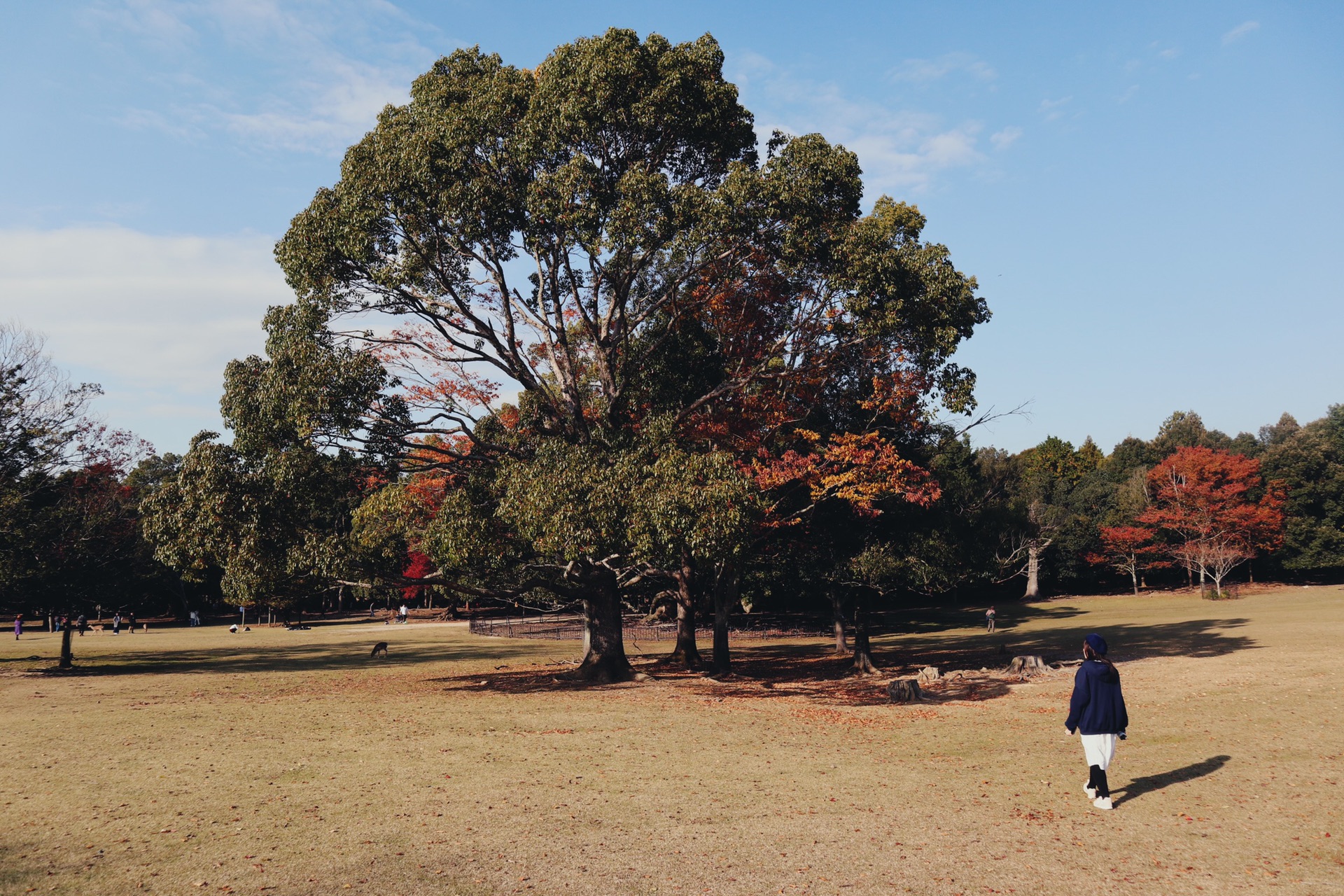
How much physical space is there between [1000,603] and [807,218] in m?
48.9

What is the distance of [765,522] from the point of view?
78.5ft

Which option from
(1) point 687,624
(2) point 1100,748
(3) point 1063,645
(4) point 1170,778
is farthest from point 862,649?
(2) point 1100,748

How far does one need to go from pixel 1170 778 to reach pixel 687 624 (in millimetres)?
18206

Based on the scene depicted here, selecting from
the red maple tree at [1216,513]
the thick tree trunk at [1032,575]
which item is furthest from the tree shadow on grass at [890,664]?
the thick tree trunk at [1032,575]

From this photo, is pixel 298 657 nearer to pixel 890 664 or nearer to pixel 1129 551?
pixel 890 664

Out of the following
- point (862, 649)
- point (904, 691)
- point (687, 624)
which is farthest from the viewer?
point (687, 624)

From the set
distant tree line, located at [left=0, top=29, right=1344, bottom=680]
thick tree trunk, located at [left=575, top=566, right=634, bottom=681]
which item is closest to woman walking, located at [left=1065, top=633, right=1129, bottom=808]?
distant tree line, located at [left=0, top=29, right=1344, bottom=680]

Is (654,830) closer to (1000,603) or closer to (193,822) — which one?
(193,822)

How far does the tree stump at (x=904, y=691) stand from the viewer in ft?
63.4

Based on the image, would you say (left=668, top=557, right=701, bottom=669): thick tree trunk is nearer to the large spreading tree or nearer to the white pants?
the large spreading tree

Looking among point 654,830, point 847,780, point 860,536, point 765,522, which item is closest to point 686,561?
point 765,522

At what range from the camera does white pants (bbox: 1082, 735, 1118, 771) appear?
30.3 ft

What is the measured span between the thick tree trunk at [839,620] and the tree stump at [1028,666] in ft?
26.5

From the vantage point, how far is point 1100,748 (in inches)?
366
